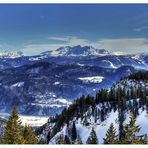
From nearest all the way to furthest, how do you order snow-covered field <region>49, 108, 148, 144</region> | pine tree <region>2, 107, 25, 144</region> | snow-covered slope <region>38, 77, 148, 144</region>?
pine tree <region>2, 107, 25, 144</region> < snow-covered field <region>49, 108, 148, 144</region> < snow-covered slope <region>38, 77, 148, 144</region>

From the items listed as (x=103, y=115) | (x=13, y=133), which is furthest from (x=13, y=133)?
(x=103, y=115)

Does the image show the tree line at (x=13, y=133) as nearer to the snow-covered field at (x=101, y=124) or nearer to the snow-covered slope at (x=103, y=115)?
the snow-covered field at (x=101, y=124)

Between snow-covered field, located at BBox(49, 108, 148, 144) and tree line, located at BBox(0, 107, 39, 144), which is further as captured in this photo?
snow-covered field, located at BBox(49, 108, 148, 144)

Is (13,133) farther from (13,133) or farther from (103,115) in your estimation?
(103,115)

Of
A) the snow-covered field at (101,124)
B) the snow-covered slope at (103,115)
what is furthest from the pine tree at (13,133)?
the snow-covered slope at (103,115)

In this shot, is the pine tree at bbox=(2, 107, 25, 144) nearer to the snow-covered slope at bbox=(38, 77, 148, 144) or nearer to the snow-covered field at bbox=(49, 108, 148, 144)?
the snow-covered field at bbox=(49, 108, 148, 144)

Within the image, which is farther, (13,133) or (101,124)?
(101,124)

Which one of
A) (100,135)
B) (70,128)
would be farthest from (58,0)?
(70,128)

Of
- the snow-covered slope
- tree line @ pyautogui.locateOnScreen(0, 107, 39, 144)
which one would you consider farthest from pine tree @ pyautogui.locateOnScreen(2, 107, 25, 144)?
the snow-covered slope
